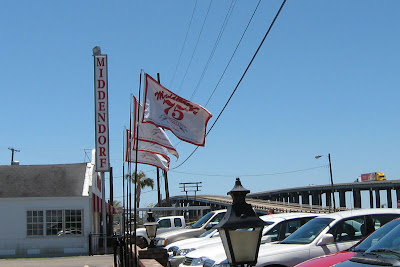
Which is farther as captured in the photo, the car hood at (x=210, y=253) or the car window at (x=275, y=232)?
the car window at (x=275, y=232)

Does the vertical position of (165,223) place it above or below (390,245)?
below

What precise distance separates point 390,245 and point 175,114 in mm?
9332

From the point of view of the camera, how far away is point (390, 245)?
6.27m

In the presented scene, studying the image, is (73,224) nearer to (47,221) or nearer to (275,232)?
(47,221)

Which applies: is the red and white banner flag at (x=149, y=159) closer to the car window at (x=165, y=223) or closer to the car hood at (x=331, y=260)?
the car window at (x=165, y=223)

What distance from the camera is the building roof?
2991 cm

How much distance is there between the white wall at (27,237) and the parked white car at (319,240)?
19689 millimetres

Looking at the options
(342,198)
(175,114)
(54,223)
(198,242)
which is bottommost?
(198,242)

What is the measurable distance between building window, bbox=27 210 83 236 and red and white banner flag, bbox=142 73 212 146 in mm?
15623

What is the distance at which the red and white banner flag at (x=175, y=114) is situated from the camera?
14867 mm

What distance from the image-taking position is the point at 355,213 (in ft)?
32.6

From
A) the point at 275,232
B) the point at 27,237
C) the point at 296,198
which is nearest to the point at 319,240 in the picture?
the point at 275,232

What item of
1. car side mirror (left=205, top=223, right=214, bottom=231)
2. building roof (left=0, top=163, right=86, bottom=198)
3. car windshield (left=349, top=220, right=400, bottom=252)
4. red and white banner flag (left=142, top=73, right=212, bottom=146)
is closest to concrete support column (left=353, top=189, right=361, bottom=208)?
building roof (left=0, top=163, right=86, bottom=198)

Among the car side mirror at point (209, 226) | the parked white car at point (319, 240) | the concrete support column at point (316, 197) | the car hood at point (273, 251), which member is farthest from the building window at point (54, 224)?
the concrete support column at point (316, 197)
